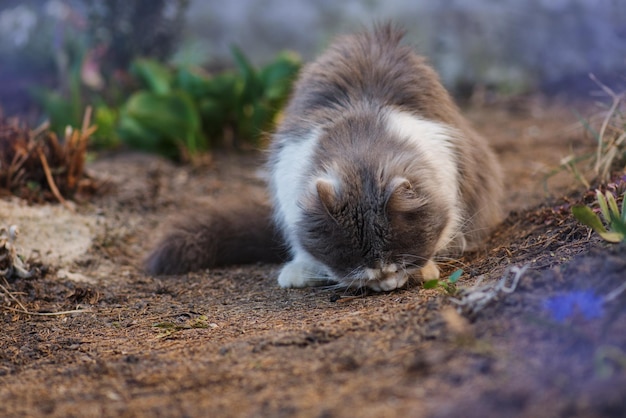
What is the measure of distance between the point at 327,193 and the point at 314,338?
950 mm

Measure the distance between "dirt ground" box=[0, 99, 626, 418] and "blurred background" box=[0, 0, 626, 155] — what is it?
11.0ft

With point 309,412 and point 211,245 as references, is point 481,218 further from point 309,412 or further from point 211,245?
point 309,412

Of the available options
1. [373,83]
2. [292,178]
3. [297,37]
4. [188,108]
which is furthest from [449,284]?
[297,37]

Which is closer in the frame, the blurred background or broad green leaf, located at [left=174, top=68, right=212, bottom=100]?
broad green leaf, located at [left=174, top=68, right=212, bottom=100]

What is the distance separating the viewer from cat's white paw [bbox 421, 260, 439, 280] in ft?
12.2

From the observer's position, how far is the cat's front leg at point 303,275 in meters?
4.02

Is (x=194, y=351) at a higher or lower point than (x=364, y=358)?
lower

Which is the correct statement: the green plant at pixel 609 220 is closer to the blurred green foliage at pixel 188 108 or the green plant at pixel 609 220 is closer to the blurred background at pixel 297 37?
the blurred green foliage at pixel 188 108

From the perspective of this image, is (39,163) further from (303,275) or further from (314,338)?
(314,338)

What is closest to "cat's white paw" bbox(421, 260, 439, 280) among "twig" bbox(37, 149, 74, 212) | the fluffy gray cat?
the fluffy gray cat

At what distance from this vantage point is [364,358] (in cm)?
241

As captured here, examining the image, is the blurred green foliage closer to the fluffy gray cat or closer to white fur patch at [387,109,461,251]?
the fluffy gray cat

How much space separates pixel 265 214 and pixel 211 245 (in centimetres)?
46

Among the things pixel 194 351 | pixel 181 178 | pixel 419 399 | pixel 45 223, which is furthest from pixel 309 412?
pixel 181 178
